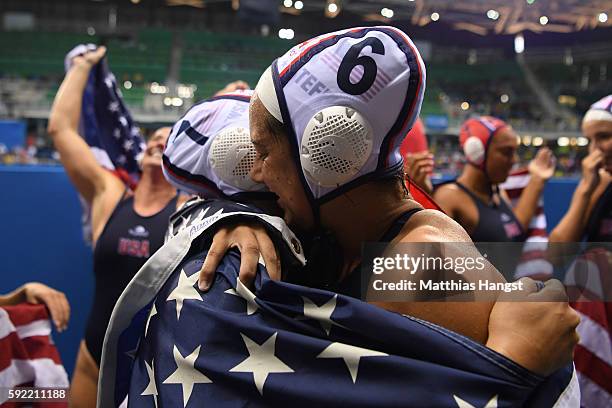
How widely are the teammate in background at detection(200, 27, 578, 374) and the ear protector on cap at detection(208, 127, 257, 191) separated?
121mm

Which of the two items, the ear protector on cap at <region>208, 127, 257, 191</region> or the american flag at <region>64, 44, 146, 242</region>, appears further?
the american flag at <region>64, 44, 146, 242</region>

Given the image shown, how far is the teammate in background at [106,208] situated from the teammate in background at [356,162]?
Answer: 4.51ft

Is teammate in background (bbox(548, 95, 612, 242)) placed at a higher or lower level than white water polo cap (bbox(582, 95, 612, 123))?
lower

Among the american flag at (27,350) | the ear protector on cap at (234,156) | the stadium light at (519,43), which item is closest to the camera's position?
the ear protector on cap at (234,156)

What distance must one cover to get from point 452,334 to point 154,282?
0.35 meters

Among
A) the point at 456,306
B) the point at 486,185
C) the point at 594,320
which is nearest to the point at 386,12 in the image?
the point at 486,185

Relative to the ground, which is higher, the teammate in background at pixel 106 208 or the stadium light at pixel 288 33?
the stadium light at pixel 288 33

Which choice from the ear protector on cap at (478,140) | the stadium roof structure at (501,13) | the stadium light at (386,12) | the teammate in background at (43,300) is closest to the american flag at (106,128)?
the teammate in background at (43,300)

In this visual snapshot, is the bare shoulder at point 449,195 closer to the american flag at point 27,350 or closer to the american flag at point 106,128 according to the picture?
the american flag at point 106,128

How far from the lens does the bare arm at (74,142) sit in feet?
7.04

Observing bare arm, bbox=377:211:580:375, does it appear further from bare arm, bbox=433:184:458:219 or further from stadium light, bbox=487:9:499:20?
stadium light, bbox=487:9:499:20

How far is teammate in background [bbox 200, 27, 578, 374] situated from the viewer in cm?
62

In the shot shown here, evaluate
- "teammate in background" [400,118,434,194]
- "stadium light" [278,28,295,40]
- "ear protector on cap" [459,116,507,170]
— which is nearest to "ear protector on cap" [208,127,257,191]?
"teammate in background" [400,118,434,194]

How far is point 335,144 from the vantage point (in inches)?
26.1
